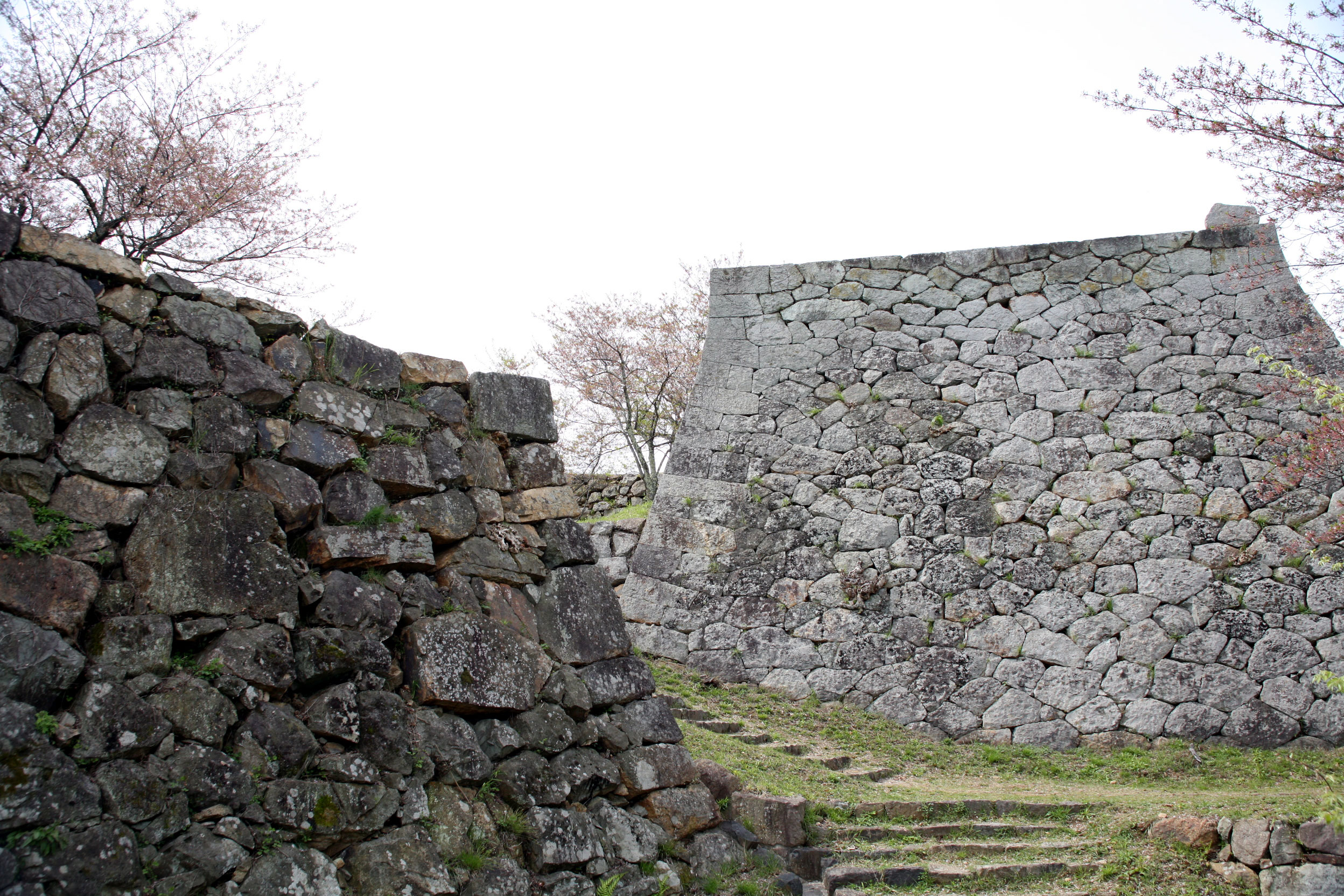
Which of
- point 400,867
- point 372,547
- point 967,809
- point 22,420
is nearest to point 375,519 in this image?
point 372,547

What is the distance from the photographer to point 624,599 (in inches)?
344

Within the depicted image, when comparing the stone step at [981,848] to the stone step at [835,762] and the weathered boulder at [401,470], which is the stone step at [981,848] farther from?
the weathered boulder at [401,470]

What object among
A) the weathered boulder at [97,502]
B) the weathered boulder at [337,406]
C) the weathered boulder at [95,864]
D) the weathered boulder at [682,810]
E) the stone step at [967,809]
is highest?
the weathered boulder at [337,406]

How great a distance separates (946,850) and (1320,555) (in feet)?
15.6

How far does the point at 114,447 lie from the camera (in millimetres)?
3523

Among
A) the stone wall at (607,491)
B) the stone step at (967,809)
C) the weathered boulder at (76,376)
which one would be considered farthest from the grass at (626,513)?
the weathered boulder at (76,376)

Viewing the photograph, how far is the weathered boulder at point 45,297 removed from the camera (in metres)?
3.38

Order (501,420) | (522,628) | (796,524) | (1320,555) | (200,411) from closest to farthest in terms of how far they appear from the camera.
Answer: (200,411) → (522,628) → (501,420) → (1320,555) → (796,524)

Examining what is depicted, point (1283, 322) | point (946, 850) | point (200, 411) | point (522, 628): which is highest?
point (1283, 322)

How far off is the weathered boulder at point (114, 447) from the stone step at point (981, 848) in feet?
14.8

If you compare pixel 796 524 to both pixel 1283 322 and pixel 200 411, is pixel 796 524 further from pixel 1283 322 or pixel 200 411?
pixel 200 411

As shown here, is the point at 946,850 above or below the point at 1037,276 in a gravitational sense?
below

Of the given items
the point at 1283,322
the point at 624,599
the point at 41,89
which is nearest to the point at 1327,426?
the point at 1283,322

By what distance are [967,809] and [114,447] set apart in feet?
18.3
